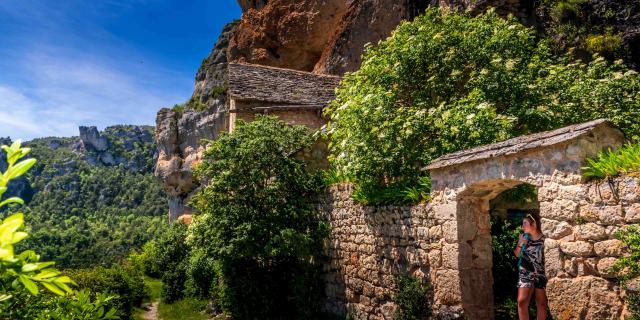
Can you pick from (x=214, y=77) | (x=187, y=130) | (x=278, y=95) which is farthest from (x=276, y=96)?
(x=187, y=130)

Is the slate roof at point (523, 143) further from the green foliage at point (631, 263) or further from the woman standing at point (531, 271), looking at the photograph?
the green foliage at point (631, 263)

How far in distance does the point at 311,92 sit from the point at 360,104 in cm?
765

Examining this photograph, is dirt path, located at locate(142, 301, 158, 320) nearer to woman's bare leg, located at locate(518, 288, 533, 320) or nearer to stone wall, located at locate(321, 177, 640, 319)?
stone wall, located at locate(321, 177, 640, 319)

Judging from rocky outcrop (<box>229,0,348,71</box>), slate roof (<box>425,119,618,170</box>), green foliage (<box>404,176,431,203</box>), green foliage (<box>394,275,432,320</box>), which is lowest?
green foliage (<box>394,275,432,320</box>)

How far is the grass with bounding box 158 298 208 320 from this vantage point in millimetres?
13311

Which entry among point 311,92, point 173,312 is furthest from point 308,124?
point 173,312

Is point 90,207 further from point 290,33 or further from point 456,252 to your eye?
point 456,252

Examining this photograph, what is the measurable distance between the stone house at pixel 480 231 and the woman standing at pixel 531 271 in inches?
21.0

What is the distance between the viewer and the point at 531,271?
5.54 m

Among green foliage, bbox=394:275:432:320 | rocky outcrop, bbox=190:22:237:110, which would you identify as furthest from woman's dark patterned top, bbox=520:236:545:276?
rocky outcrop, bbox=190:22:237:110

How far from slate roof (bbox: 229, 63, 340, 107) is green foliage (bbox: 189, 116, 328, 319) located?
4311 mm

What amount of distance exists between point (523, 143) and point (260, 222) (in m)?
5.91

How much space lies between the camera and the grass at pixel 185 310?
13.3 m

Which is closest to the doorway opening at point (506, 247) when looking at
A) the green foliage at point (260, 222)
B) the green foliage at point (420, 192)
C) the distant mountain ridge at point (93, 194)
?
the green foliage at point (420, 192)
